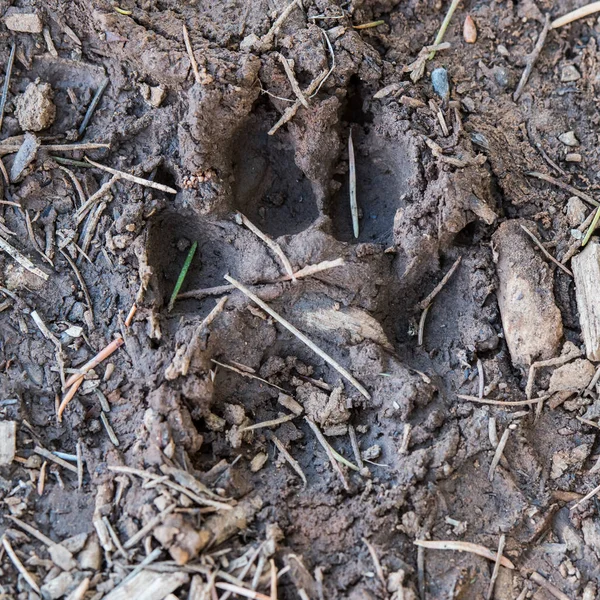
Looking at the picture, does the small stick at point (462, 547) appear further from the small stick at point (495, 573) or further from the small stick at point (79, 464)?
the small stick at point (79, 464)

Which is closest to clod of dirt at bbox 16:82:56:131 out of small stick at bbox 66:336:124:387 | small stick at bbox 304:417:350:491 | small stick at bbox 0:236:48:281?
small stick at bbox 0:236:48:281

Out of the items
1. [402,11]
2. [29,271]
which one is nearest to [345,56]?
[402,11]

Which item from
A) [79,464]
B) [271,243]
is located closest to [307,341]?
[271,243]

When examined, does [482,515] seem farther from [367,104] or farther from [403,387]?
[367,104]

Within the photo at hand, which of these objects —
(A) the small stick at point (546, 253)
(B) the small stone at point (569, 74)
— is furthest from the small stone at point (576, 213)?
(B) the small stone at point (569, 74)

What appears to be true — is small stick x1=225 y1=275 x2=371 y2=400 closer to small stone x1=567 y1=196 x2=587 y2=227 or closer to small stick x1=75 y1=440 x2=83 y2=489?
small stick x1=75 y1=440 x2=83 y2=489
